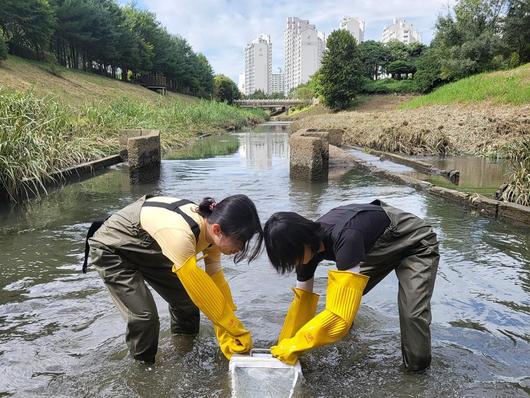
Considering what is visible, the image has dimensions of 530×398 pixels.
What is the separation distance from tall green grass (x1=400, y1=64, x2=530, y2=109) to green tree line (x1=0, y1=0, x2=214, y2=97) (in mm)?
25612

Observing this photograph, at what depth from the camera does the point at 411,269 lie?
112 inches

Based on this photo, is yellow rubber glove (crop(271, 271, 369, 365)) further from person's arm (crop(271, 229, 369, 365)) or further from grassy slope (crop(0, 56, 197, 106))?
grassy slope (crop(0, 56, 197, 106))

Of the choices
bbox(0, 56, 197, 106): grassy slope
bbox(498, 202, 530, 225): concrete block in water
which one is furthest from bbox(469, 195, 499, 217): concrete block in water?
bbox(0, 56, 197, 106): grassy slope

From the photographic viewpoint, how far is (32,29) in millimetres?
34344

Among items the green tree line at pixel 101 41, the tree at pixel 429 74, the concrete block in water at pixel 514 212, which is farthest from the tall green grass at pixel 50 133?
the tree at pixel 429 74

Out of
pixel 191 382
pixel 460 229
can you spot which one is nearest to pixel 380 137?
pixel 460 229

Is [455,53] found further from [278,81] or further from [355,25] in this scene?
[278,81]

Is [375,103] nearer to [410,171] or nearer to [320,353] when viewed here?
[410,171]

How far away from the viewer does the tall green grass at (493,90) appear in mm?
20500

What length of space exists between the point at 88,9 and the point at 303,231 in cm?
4669

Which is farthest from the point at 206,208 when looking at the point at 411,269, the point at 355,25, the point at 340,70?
the point at 355,25

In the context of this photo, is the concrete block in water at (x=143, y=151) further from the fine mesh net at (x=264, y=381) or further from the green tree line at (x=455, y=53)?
the green tree line at (x=455, y=53)

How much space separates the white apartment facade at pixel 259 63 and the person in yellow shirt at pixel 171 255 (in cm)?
16530

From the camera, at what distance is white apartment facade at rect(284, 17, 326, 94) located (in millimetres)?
142625
